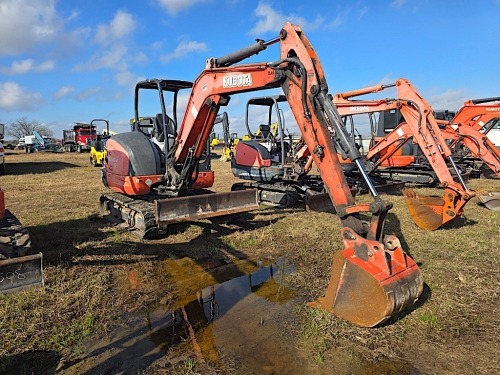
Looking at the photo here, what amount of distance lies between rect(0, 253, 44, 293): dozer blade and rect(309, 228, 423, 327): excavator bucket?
3.01 meters

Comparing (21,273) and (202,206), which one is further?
(202,206)

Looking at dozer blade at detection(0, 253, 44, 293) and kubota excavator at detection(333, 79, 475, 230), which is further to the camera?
kubota excavator at detection(333, 79, 475, 230)

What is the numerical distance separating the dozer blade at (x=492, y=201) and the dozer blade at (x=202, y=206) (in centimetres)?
525

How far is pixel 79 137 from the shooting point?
33719 mm

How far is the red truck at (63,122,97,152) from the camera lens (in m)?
33.5

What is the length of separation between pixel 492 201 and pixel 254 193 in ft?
17.8

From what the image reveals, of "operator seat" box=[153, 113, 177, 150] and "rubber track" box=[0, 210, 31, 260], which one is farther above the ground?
"operator seat" box=[153, 113, 177, 150]

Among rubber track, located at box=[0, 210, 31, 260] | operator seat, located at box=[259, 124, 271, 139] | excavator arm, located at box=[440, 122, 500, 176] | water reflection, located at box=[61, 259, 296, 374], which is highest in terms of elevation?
operator seat, located at box=[259, 124, 271, 139]

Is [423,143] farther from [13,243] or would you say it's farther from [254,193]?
[13,243]

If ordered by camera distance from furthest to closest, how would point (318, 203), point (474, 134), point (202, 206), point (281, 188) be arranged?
point (474, 134) → point (281, 188) → point (318, 203) → point (202, 206)

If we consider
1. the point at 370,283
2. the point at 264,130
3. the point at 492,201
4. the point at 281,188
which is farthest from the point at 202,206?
the point at 492,201

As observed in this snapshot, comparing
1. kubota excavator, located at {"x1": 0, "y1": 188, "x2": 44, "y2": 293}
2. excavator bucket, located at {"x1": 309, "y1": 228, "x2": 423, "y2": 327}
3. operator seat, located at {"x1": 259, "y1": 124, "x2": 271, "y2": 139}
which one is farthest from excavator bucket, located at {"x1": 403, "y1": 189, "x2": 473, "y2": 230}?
kubota excavator, located at {"x1": 0, "y1": 188, "x2": 44, "y2": 293}

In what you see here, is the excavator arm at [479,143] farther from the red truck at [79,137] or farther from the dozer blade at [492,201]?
the red truck at [79,137]

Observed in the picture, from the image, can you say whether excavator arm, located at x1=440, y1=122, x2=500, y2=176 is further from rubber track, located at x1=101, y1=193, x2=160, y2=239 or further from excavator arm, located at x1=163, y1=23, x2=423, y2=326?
rubber track, located at x1=101, y1=193, x2=160, y2=239
